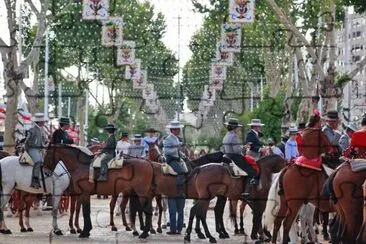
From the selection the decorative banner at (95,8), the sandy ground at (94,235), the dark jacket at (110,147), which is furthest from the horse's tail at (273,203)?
the decorative banner at (95,8)

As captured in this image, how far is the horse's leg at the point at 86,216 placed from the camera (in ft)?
71.4

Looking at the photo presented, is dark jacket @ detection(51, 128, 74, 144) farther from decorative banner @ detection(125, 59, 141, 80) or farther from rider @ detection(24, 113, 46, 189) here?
decorative banner @ detection(125, 59, 141, 80)

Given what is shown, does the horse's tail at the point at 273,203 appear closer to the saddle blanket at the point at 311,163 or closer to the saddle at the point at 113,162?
the saddle blanket at the point at 311,163

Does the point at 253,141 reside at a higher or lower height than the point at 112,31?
lower

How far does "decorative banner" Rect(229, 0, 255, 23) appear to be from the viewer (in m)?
29.2

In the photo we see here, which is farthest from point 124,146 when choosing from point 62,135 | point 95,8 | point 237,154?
point 237,154

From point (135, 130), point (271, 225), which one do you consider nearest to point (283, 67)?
point (135, 130)

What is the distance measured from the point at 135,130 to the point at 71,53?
1022 inches

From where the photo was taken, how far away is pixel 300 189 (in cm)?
1856

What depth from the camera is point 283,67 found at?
52.1 metres

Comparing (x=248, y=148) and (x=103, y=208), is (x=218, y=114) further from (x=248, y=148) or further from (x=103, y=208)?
(x=248, y=148)

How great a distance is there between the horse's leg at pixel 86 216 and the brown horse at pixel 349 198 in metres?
6.82

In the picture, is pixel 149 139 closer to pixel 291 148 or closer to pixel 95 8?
pixel 291 148

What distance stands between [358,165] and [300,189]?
2.31 meters
